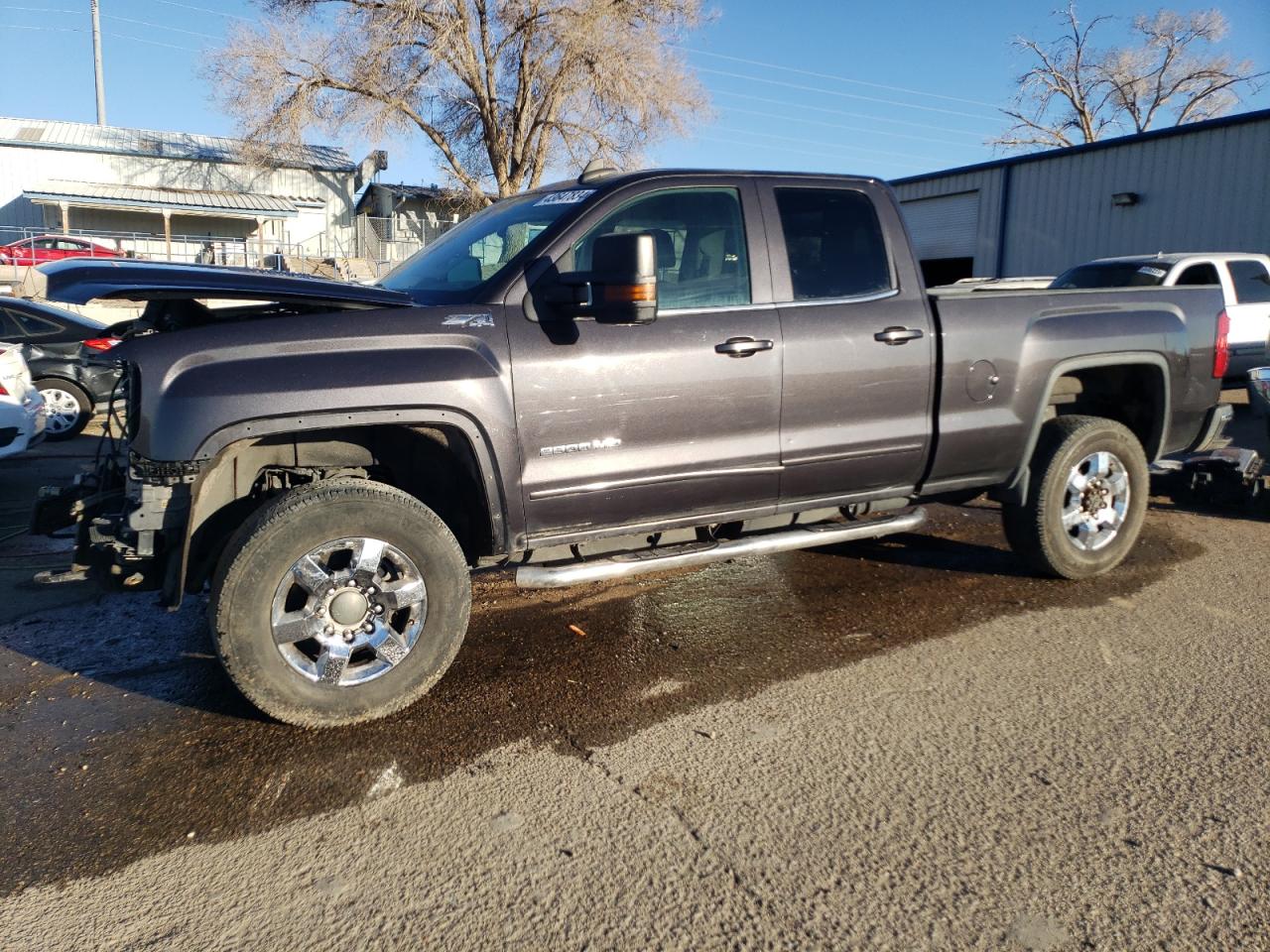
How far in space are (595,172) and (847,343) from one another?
1462mm

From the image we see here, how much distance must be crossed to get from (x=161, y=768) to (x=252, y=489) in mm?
1087

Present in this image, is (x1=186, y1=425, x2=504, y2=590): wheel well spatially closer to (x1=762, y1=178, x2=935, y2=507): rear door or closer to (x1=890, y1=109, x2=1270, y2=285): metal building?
(x1=762, y1=178, x2=935, y2=507): rear door

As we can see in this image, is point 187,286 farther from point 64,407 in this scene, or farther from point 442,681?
point 64,407

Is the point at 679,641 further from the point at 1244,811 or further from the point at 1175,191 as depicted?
the point at 1175,191

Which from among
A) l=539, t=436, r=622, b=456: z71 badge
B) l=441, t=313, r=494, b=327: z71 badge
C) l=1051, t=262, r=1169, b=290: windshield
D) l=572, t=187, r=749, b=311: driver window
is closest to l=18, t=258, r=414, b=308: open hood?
l=441, t=313, r=494, b=327: z71 badge

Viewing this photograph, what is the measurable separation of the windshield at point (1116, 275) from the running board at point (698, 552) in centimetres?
838

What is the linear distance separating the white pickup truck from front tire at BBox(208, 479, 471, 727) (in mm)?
10438

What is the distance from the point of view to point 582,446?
3795mm

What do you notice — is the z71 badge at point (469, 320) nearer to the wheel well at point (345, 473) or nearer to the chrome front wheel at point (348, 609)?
the wheel well at point (345, 473)

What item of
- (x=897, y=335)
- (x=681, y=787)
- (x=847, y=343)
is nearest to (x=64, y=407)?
(x=847, y=343)

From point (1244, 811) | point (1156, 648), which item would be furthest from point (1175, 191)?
point (1244, 811)

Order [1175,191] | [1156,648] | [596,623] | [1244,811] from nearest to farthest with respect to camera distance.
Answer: [1244,811] < [1156,648] < [596,623] < [1175,191]

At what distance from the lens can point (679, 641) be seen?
4391mm

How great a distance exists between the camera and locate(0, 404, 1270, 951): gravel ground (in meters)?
2.48
